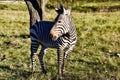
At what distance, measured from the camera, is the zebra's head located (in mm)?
10109

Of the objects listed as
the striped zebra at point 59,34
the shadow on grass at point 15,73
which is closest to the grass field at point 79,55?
the shadow on grass at point 15,73

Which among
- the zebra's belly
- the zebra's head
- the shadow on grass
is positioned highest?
the zebra's head

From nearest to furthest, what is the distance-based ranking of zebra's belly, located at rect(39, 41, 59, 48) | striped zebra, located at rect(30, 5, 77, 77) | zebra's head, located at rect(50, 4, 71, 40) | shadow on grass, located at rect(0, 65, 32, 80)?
zebra's head, located at rect(50, 4, 71, 40), striped zebra, located at rect(30, 5, 77, 77), zebra's belly, located at rect(39, 41, 59, 48), shadow on grass, located at rect(0, 65, 32, 80)

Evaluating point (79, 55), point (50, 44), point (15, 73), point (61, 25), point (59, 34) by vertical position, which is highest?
point (61, 25)

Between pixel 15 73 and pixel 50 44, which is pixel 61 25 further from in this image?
pixel 15 73

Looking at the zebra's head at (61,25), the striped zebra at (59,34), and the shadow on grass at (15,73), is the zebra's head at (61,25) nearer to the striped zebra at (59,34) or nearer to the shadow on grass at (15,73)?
the striped zebra at (59,34)

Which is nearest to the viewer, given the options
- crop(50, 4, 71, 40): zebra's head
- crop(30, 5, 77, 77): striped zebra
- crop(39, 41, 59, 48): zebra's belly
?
crop(50, 4, 71, 40): zebra's head

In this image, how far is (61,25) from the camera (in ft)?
33.9

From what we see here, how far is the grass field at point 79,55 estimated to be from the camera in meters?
11.6

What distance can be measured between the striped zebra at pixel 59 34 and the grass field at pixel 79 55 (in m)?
0.70

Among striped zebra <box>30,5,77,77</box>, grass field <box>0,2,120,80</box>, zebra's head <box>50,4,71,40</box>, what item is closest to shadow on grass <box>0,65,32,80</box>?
grass field <box>0,2,120,80</box>

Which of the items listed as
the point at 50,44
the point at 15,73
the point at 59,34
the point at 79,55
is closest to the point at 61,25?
the point at 59,34

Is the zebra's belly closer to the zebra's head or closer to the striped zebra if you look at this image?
the striped zebra

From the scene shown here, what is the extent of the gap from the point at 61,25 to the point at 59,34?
281mm
